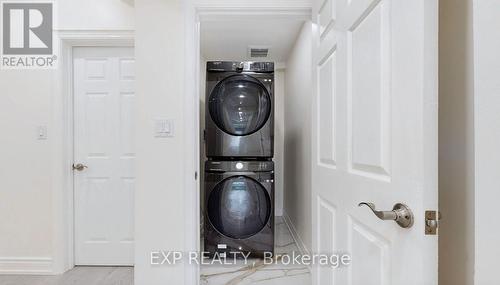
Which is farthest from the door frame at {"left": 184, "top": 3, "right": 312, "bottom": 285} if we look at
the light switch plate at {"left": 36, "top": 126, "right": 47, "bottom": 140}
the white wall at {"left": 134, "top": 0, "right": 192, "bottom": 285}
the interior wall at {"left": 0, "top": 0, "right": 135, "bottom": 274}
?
the light switch plate at {"left": 36, "top": 126, "right": 47, "bottom": 140}

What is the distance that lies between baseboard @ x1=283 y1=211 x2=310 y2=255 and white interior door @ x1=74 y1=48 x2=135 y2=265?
1.52m

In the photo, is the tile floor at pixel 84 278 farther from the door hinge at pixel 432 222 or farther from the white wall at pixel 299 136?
the door hinge at pixel 432 222

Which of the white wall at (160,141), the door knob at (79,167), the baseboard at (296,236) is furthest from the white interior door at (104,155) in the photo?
the baseboard at (296,236)

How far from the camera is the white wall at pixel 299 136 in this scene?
264cm

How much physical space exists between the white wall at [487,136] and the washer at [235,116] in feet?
6.98

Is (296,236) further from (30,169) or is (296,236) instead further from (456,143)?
(456,143)

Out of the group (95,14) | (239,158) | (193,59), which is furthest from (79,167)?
(193,59)

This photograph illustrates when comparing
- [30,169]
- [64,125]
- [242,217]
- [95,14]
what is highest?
[95,14]

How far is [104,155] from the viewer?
259 cm

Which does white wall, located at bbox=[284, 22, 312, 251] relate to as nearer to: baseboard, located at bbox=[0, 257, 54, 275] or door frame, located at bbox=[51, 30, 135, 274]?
door frame, located at bbox=[51, 30, 135, 274]

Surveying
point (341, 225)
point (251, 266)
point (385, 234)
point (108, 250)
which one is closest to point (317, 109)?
point (341, 225)

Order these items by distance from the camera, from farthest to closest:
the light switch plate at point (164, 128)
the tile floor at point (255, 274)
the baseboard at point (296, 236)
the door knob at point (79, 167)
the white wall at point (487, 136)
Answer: the baseboard at point (296, 236) < the door knob at point (79, 167) < the tile floor at point (255, 274) < the light switch plate at point (164, 128) < the white wall at point (487, 136)

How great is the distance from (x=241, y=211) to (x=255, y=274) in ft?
1.75

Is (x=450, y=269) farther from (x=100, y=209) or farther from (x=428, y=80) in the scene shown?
(x=100, y=209)
